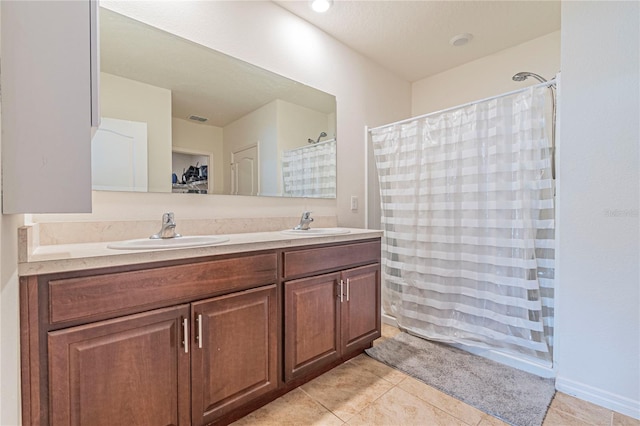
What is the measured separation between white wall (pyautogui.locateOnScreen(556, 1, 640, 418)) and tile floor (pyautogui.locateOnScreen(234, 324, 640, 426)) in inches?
7.2

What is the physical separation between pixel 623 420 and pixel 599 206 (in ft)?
3.41

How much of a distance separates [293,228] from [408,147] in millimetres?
1120

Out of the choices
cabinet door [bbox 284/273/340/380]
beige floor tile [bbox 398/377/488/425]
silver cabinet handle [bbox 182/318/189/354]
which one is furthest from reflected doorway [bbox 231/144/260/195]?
beige floor tile [bbox 398/377/488/425]

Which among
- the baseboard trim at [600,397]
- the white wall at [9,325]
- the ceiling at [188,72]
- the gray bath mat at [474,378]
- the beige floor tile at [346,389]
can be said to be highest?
the ceiling at [188,72]

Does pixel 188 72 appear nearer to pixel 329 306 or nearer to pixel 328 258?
pixel 328 258

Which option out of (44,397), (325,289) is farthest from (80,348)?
(325,289)

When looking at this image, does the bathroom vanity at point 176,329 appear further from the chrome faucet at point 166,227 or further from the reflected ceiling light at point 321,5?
the reflected ceiling light at point 321,5

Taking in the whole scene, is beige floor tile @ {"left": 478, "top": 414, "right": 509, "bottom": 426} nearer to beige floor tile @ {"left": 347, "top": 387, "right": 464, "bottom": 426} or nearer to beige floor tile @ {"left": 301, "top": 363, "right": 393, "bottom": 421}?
beige floor tile @ {"left": 347, "top": 387, "right": 464, "bottom": 426}

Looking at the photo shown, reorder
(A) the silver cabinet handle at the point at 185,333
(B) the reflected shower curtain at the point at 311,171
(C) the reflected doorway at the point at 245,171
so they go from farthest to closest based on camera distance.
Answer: (B) the reflected shower curtain at the point at 311,171, (C) the reflected doorway at the point at 245,171, (A) the silver cabinet handle at the point at 185,333

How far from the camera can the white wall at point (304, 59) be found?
1.70 metres

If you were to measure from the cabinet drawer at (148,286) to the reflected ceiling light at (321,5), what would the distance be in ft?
5.90

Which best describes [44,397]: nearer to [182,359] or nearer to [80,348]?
[80,348]

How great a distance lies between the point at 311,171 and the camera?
2363mm

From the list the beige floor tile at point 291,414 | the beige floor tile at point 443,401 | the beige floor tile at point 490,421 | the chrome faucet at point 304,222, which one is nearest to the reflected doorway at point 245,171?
the chrome faucet at point 304,222
